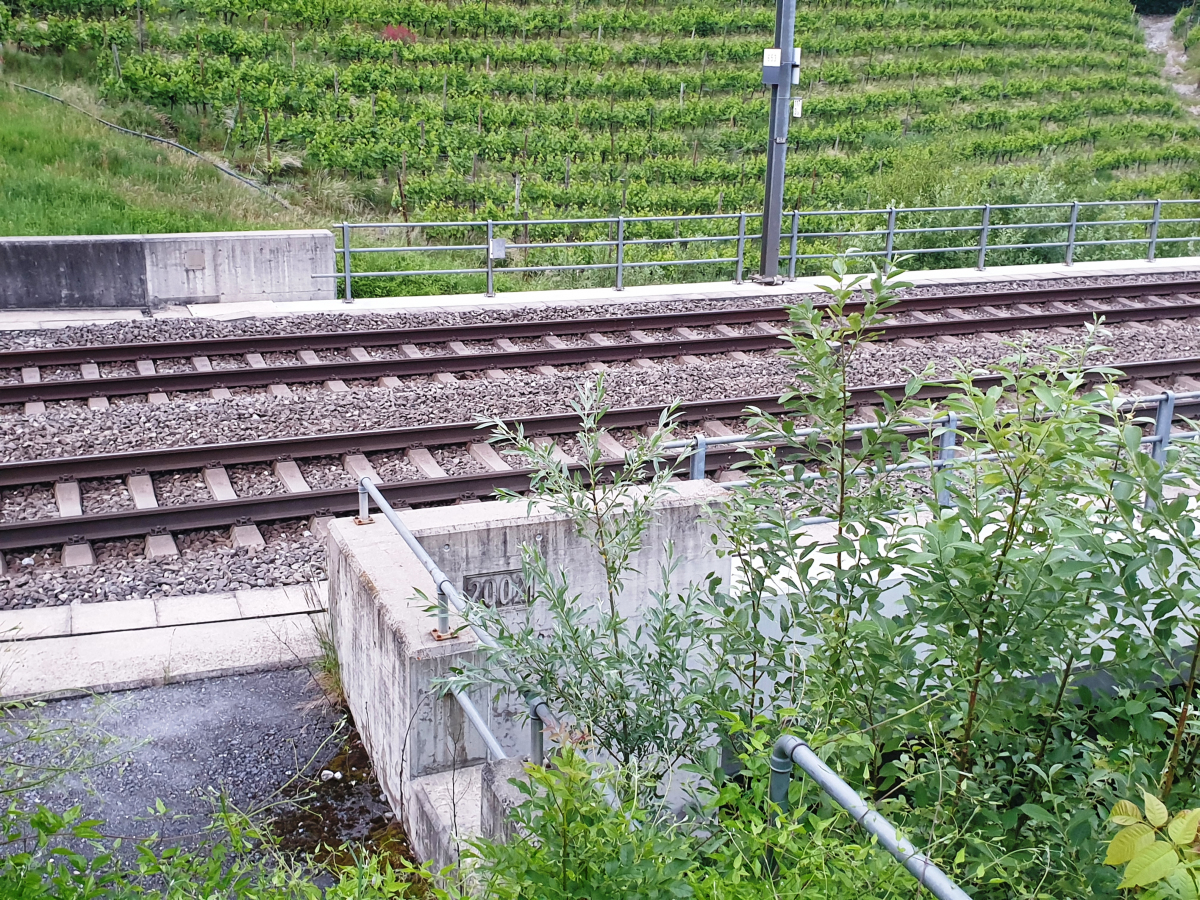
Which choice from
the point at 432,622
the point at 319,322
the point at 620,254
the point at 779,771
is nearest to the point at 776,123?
the point at 620,254

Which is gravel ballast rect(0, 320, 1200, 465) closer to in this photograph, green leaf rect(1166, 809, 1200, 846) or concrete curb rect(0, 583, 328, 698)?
concrete curb rect(0, 583, 328, 698)

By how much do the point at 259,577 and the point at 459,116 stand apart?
76.0 ft

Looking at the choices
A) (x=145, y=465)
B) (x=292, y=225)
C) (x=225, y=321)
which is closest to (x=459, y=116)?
(x=292, y=225)

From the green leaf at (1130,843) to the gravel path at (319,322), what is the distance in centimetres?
1226

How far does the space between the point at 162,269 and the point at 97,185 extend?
5630mm

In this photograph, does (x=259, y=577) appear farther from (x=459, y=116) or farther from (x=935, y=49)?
(x=935, y=49)

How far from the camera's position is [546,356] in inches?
548

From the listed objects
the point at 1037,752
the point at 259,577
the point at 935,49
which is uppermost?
the point at 935,49

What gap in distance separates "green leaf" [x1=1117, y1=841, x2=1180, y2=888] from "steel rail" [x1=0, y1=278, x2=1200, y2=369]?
1159 centimetres

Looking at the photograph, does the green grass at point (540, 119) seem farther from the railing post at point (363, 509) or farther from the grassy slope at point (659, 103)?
the railing post at point (363, 509)

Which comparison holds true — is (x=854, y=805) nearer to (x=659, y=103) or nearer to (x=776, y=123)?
(x=776, y=123)

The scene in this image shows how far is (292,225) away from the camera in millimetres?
21406

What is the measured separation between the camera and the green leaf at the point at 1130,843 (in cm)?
231

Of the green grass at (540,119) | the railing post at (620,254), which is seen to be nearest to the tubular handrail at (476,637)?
the railing post at (620,254)
